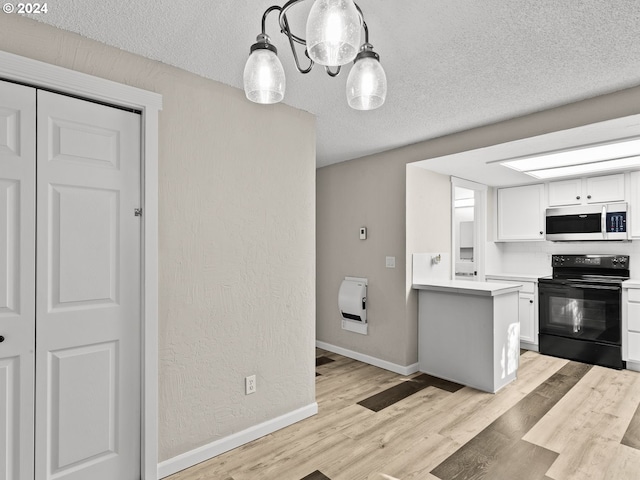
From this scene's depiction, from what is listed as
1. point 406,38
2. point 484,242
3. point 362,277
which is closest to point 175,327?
point 406,38

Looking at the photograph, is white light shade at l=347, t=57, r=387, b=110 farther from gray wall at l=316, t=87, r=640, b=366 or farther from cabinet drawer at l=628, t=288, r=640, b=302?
cabinet drawer at l=628, t=288, r=640, b=302

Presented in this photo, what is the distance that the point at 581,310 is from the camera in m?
4.04

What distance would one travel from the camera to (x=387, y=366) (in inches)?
150

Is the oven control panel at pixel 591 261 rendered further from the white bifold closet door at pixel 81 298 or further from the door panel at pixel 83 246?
the door panel at pixel 83 246

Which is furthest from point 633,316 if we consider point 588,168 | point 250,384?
point 250,384

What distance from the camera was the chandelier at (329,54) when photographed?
96 cm

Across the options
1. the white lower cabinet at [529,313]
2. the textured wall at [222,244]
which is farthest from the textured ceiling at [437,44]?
the white lower cabinet at [529,313]

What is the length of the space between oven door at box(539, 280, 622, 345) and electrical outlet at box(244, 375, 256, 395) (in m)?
3.63

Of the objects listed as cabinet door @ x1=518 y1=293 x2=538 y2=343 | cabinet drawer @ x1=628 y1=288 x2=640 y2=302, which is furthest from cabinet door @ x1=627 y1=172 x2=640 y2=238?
cabinet door @ x1=518 y1=293 x2=538 y2=343

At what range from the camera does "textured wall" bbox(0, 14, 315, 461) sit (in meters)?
2.05

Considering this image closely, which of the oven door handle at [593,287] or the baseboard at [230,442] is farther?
the oven door handle at [593,287]

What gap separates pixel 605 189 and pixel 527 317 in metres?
1.71

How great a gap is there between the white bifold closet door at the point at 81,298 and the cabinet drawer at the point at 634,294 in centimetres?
453

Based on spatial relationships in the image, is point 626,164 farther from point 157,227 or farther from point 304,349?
point 157,227
